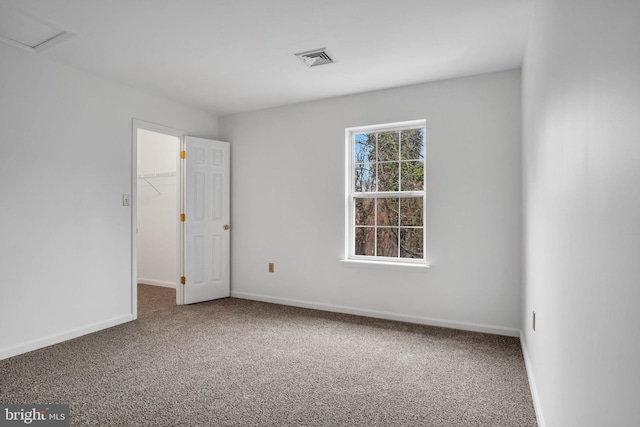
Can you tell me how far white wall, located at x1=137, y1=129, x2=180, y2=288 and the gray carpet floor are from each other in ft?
6.64

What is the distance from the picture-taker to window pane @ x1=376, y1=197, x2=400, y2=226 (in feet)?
13.1

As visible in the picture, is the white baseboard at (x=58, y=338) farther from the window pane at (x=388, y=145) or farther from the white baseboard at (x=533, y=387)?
the white baseboard at (x=533, y=387)

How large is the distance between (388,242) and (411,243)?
255mm

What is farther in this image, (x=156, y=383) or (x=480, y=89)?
(x=480, y=89)

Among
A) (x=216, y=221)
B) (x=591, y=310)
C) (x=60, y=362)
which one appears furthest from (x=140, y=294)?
(x=591, y=310)

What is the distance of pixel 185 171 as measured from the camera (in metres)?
4.42

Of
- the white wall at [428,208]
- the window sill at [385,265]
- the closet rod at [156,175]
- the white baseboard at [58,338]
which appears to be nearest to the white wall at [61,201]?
the white baseboard at [58,338]

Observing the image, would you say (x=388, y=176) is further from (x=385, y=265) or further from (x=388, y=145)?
(x=385, y=265)

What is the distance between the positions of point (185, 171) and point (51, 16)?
2118mm

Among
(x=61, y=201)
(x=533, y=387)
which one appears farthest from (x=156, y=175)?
(x=533, y=387)

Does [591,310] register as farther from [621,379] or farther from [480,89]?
[480,89]

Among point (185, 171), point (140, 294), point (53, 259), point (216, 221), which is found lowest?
point (140, 294)

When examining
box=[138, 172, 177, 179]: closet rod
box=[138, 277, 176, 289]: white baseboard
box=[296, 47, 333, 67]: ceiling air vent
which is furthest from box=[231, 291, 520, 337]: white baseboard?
box=[296, 47, 333, 67]: ceiling air vent

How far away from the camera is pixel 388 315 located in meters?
3.88
